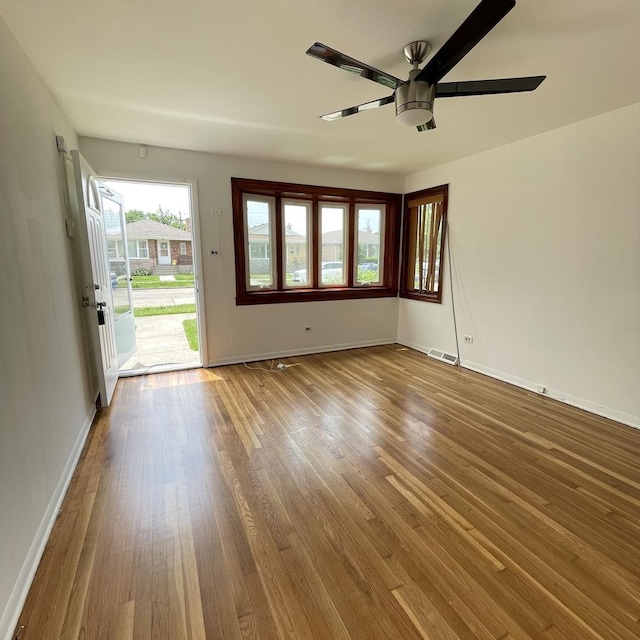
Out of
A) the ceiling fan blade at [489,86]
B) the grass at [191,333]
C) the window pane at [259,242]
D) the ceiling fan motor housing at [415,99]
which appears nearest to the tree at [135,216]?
the grass at [191,333]

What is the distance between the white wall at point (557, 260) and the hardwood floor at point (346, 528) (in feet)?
1.70

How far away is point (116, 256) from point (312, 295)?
2378 mm

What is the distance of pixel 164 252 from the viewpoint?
9148 mm

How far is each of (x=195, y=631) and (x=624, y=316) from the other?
348 centimetres

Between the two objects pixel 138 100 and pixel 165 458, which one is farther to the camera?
pixel 138 100

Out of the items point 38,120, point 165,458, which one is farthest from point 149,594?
→ point 38,120

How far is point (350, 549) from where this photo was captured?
5.09ft

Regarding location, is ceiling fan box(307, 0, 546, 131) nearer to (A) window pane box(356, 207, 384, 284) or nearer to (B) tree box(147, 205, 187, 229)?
(A) window pane box(356, 207, 384, 284)

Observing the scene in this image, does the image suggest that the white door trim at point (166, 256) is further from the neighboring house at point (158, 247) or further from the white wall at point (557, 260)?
the white wall at point (557, 260)

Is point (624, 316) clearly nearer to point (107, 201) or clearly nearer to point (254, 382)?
point (254, 382)

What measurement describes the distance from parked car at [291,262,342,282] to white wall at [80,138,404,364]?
37 centimetres

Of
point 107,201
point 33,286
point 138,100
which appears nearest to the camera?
point 33,286

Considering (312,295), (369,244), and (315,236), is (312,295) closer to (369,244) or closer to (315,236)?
(315,236)

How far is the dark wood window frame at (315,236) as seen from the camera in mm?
4102
